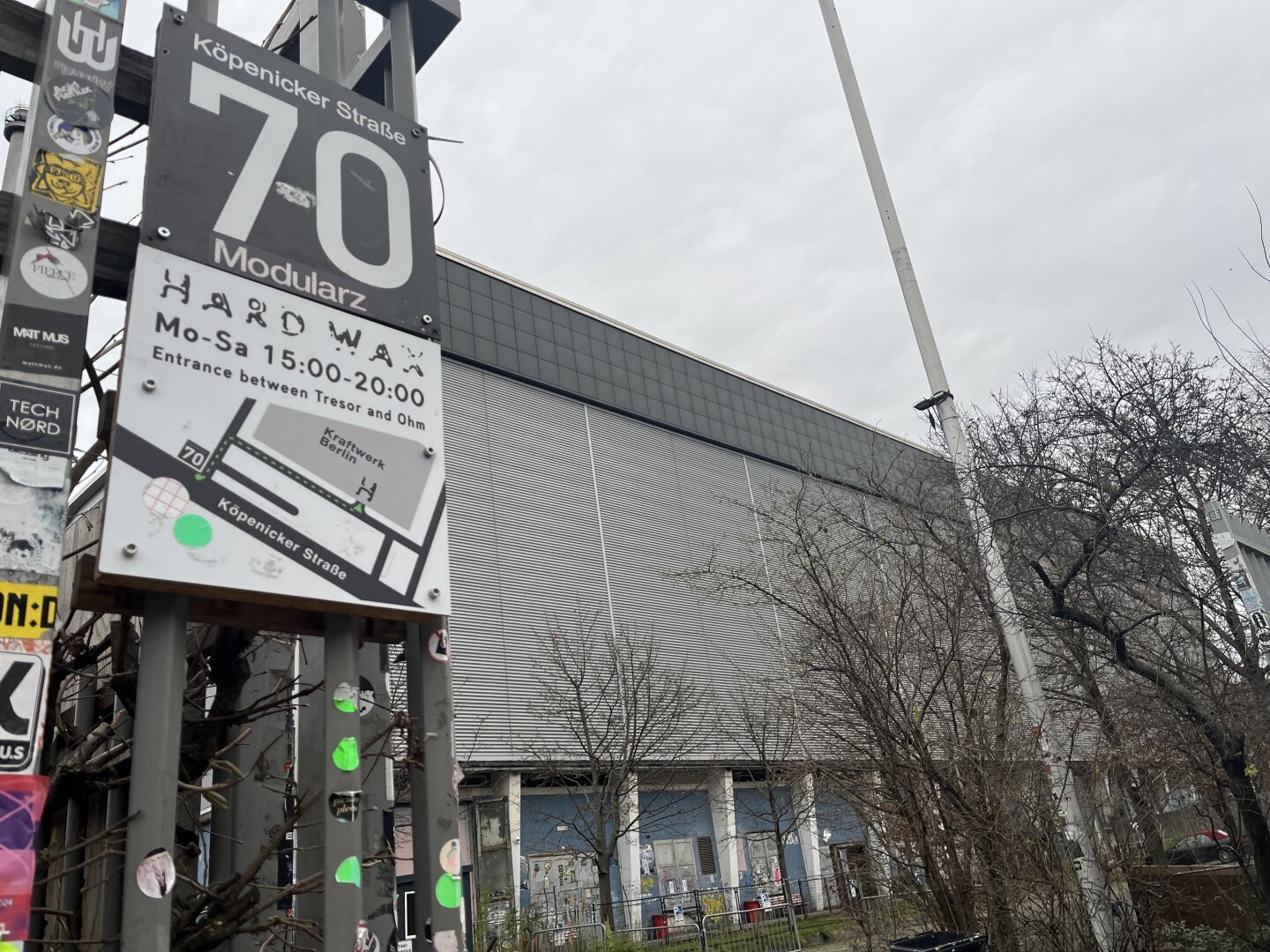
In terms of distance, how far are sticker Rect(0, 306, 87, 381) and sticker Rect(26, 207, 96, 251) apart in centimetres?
31

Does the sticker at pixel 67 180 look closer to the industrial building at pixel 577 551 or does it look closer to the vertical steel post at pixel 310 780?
the vertical steel post at pixel 310 780

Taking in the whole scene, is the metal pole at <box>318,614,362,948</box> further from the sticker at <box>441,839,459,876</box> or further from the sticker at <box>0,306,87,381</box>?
the sticker at <box>0,306,87,381</box>

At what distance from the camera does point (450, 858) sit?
3920 mm

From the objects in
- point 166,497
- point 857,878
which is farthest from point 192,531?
point 857,878

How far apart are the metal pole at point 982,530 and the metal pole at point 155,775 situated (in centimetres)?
714

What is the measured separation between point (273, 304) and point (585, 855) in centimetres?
2620

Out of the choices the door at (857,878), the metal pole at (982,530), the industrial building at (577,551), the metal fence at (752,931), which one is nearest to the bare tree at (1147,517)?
the metal pole at (982,530)

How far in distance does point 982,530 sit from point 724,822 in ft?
88.4

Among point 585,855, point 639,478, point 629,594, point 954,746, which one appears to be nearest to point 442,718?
point 954,746

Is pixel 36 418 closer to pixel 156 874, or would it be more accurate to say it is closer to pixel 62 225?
pixel 62 225

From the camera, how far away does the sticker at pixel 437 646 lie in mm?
4191

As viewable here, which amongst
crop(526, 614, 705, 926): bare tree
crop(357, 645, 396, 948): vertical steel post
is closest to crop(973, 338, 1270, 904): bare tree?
crop(357, 645, 396, 948): vertical steel post

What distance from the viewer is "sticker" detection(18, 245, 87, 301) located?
3.40m

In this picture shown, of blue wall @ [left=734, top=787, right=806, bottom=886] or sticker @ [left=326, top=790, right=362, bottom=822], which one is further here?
blue wall @ [left=734, top=787, right=806, bottom=886]
